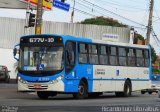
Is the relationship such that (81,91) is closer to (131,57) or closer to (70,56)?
(70,56)

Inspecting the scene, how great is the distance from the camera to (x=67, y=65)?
28406mm

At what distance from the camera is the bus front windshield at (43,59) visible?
92.5ft

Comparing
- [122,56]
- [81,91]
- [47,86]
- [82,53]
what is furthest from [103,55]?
[47,86]

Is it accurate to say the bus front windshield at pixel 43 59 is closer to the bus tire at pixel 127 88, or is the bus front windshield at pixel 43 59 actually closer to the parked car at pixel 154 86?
the bus tire at pixel 127 88

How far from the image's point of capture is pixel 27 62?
28719mm

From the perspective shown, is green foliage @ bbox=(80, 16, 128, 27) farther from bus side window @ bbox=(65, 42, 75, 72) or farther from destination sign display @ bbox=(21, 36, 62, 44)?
destination sign display @ bbox=(21, 36, 62, 44)

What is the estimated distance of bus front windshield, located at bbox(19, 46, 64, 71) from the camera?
28.2 m

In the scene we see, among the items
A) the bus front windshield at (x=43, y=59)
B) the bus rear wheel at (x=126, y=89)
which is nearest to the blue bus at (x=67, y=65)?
the bus front windshield at (x=43, y=59)

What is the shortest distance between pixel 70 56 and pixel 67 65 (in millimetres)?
517

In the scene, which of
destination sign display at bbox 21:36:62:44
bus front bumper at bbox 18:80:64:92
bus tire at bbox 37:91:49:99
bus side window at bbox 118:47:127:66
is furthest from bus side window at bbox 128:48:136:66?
bus front bumper at bbox 18:80:64:92

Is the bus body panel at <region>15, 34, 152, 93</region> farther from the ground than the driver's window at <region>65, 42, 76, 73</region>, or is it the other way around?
the driver's window at <region>65, 42, 76, 73</region>

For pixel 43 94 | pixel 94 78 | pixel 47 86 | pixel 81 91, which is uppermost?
pixel 94 78

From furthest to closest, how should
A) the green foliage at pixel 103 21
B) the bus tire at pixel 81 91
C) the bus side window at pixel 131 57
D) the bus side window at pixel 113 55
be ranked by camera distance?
the green foliage at pixel 103 21, the bus side window at pixel 131 57, the bus side window at pixel 113 55, the bus tire at pixel 81 91

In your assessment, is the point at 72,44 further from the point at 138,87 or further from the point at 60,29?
the point at 60,29
